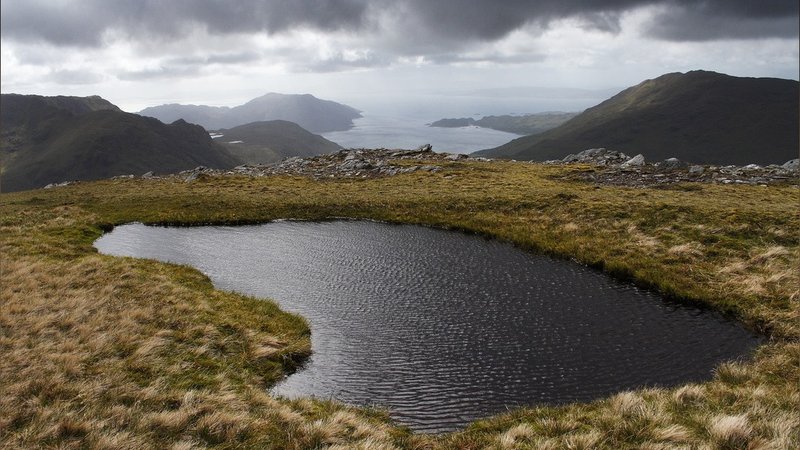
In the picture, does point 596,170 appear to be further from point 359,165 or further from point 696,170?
point 359,165

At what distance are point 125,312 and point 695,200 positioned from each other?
50402mm

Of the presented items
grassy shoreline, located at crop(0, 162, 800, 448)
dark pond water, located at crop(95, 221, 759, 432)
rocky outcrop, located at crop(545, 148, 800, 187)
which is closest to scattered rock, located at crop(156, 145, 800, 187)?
rocky outcrop, located at crop(545, 148, 800, 187)

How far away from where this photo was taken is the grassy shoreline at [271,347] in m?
11.0

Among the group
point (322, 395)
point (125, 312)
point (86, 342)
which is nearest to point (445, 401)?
point (322, 395)

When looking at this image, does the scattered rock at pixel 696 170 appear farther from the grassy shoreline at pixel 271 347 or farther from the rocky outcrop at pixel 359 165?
the grassy shoreline at pixel 271 347

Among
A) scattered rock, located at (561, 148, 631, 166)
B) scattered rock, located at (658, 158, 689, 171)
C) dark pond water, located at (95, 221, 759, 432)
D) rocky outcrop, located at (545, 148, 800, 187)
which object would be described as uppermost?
scattered rock, located at (561, 148, 631, 166)

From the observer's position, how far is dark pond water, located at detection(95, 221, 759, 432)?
605 inches

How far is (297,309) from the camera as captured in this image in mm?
22500

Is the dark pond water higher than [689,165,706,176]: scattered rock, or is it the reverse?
[689,165,706,176]: scattered rock

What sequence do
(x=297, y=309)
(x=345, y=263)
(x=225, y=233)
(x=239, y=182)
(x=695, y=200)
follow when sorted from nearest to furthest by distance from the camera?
(x=297, y=309) < (x=345, y=263) < (x=225, y=233) < (x=695, y=200) < (x=239, y=182)

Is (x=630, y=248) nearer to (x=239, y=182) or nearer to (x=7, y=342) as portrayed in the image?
(x=7, y=342)

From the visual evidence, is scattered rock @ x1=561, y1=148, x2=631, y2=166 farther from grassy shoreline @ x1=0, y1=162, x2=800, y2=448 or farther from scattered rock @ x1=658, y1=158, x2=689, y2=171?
grassy shoreline @ x1=0, y1=162, x2=800, y2=448

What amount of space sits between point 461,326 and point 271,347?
820 centimetres

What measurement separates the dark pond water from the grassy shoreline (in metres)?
1.28
